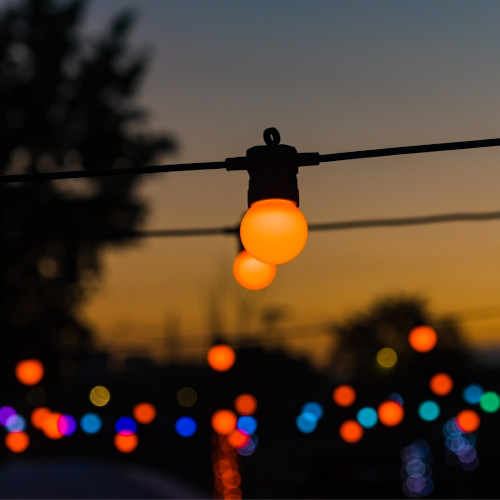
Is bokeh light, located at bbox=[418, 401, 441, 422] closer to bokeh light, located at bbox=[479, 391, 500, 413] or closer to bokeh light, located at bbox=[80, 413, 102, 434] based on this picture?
bokeh light, located at bbox=[479, 391, 500, 413]

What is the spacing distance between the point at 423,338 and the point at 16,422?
8172 mm

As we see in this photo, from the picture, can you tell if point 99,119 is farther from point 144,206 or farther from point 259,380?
point 259,380

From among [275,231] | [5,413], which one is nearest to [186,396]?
[5,413]

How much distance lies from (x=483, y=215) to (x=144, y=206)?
1252 centimetres

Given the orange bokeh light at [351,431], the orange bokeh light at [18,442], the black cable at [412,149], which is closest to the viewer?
the black cable at [412,149]

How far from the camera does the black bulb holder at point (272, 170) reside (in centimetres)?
383

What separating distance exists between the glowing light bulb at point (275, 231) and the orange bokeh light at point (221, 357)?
25.1 feet

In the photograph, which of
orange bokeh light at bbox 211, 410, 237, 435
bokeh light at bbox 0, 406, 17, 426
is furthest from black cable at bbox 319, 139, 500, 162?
bokeh light at bbox 0, 406, 17, 426

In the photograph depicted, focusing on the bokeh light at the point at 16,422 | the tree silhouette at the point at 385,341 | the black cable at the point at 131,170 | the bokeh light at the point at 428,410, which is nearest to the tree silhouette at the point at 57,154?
the bokeh light at the point at 16,422

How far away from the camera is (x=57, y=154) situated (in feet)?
62.3

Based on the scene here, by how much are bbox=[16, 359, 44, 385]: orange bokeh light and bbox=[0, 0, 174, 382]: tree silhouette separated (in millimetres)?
5651

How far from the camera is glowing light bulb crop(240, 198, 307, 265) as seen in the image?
145 inches

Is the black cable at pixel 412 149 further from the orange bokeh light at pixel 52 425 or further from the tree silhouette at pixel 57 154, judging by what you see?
the tree silhouette at pixel 57 154

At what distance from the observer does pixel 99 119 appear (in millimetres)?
19406
